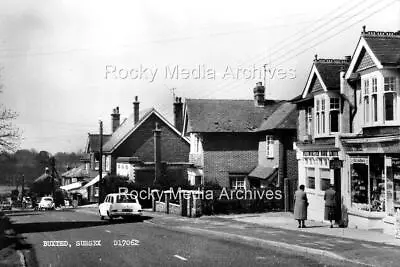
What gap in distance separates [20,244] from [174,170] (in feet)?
112

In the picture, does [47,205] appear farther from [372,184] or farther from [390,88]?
[390,88]

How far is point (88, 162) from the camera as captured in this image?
3000 inches

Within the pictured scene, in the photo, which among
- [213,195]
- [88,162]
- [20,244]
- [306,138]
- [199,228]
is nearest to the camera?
[20,244]

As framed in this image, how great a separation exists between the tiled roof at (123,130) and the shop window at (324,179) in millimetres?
32805

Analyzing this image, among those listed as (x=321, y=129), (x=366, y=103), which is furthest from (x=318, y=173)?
(x=366, y=103)

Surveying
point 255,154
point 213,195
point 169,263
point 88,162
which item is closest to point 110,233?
point 169,263

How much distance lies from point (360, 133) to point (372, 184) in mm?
2139

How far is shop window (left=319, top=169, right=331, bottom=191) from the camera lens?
77.1 ft

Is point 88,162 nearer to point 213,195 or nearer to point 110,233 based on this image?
point 213,195

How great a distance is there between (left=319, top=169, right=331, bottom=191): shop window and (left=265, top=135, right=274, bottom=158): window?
1288cm

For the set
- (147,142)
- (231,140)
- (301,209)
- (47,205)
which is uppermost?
(147,142)

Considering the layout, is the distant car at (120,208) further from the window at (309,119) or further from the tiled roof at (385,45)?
the tiled roof at (385,45)

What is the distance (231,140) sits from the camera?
41.2 m

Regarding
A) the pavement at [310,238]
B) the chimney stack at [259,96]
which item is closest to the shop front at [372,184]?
the pavement at [310,238]
